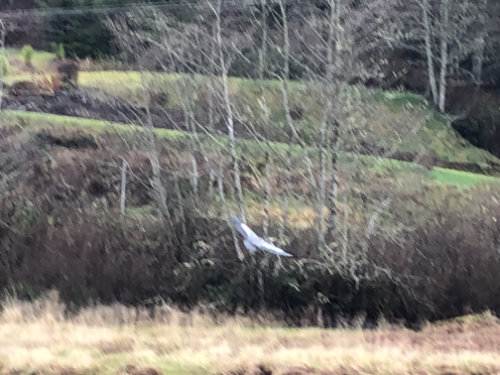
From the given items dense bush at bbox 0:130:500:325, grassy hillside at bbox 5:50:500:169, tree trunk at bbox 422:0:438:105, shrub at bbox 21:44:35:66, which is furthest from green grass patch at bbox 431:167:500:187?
shrub at bbox 21:44:35:66

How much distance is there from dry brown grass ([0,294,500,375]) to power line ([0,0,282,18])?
9.73 metres

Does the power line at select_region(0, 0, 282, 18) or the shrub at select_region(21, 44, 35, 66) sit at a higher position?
the power line at select_region(0, 0, 282, 18)

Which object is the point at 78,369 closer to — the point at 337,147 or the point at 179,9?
the point at 337,147

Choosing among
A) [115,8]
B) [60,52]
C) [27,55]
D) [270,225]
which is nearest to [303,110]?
[270,225]

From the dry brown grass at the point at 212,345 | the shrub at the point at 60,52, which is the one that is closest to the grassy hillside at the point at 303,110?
the dry brown grass at the point at 212,345

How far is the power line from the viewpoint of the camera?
20.8 meters

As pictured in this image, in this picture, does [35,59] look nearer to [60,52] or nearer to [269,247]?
[60,52]

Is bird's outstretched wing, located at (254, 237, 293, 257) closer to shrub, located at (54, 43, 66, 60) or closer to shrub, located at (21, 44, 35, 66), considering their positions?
shrub, located at (21, 44, 35, 66)

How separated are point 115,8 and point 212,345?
24.9 metres

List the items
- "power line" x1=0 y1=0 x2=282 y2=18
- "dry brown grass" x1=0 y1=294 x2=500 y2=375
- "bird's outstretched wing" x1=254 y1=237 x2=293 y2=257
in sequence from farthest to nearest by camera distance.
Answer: "power line" x1=0 y1=0 x2=282 y2=18, "bird's outstretched wing" x1=254 y1=237 x2=293 y2=257, "dry brown grass" x1=0 y1=294 x2=500 y2=375

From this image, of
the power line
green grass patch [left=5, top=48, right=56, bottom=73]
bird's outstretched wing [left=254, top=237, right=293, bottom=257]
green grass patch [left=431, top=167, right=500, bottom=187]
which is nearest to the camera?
bird's outstretched wing [left=254, top=237, right=293, bottom=257]

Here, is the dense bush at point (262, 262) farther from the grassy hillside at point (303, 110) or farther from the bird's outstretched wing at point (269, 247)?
the bird's outstretched wing at point (269, 247)

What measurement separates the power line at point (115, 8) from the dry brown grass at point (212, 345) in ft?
31.9

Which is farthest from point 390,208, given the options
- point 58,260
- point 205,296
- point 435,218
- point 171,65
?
point 58,260
